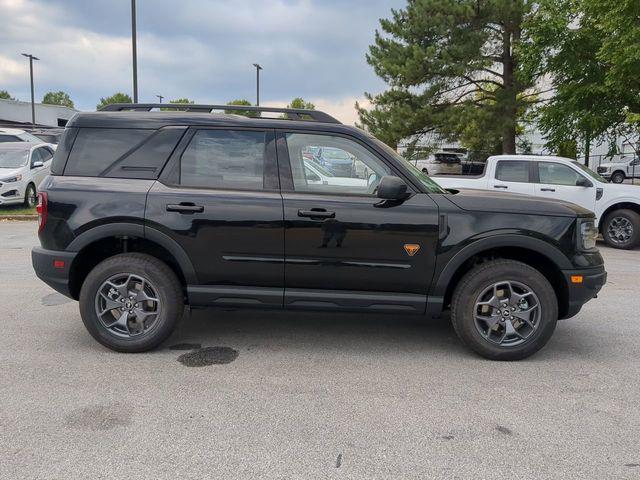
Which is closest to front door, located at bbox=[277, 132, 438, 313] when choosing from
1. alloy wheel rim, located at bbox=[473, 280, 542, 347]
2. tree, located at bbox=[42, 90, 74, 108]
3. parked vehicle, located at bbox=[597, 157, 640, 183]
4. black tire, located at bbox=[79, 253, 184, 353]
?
alloy wheel rim, located at bbox=[473, 280, 542, 347]

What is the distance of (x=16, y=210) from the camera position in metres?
13.8

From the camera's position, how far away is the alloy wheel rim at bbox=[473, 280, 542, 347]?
4.02 meters

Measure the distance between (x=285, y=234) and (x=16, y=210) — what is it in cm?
1248

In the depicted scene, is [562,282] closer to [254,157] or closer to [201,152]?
[254,157]

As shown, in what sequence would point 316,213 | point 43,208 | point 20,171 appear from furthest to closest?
point 20,171 → point 43,208 → point 316,213

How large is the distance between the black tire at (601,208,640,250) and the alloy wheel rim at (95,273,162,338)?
9.15m

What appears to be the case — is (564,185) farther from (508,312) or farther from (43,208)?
(43,208)

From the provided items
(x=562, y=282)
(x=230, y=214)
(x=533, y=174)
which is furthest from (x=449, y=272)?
(x=533, y=174)

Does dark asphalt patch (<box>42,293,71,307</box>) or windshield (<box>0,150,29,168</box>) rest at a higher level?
windshield (<box>0,150,29,168</box>)

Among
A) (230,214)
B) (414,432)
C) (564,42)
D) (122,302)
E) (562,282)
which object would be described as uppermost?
(564,42)

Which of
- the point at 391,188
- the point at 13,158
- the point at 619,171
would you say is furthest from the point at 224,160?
the point at 619,171

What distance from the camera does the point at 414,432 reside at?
9.95ft

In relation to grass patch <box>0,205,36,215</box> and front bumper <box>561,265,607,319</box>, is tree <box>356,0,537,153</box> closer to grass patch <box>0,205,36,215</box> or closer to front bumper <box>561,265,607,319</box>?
grass patch <box>0,205,36,215</box>

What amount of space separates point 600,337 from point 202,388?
11.7 feet
